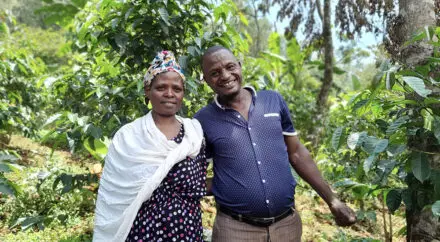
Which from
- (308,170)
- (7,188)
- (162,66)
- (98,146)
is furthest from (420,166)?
(98,146)

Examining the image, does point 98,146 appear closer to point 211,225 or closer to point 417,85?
point 211,225

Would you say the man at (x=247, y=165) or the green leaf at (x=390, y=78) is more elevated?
the green leaf at (x=390, y=78)

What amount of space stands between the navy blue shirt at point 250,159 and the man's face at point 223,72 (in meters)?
0.11

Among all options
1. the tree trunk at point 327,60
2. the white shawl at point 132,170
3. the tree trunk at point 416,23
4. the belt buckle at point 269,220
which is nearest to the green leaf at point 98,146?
the white shawl at point 132,170

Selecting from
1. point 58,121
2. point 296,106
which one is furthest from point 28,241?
point 296,106

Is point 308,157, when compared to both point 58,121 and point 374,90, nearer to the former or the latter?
point 374,90

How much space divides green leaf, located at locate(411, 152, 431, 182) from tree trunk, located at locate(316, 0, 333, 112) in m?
6.92

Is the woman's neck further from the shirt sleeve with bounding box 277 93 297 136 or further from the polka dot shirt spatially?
the shirt sleeve with bounding box 277 93 297 136

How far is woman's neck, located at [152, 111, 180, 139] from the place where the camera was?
1746mm

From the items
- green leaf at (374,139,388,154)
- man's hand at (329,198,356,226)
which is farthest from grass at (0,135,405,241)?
green leaf at (374,139,388,154)

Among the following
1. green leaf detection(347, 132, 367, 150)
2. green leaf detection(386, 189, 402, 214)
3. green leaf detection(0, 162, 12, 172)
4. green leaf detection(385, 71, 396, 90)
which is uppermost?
green leaf detection(385, 71, 396, 90)

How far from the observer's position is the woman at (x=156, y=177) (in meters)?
1.60

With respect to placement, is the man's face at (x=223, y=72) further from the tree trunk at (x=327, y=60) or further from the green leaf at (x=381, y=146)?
the tree trunk at (x=327, y=60)

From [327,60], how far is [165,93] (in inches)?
291
